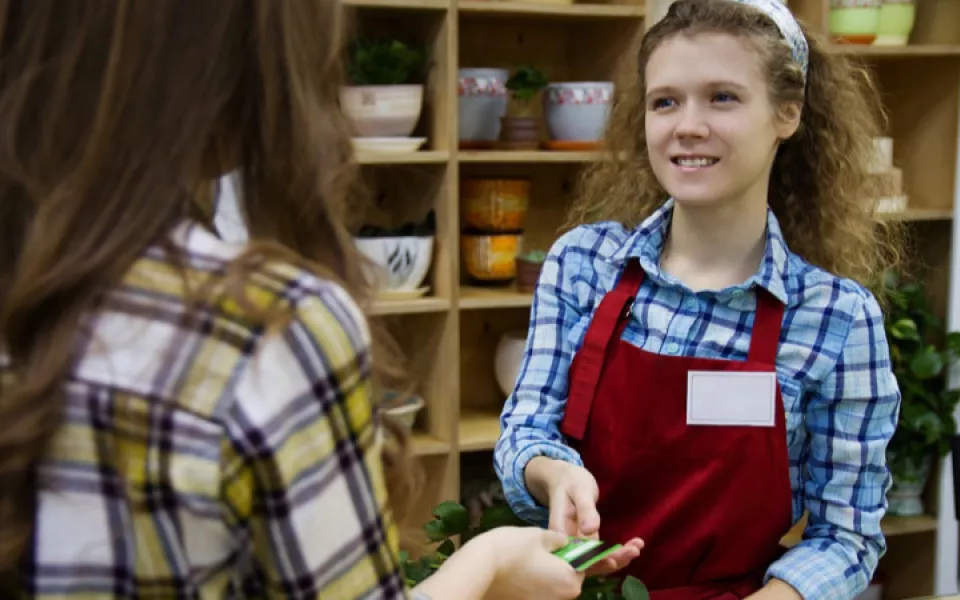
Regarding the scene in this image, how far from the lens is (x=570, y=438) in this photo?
4.42ft

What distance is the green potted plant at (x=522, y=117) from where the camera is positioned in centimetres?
229

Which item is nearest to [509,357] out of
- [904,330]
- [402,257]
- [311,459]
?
[402,257]

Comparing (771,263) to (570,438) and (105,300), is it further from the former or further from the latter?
(105,300)

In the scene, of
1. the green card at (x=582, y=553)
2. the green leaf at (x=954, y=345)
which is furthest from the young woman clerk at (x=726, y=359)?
the green leaf at (x=954, y=345)

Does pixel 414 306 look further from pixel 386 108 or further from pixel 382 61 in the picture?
pixel 382 61

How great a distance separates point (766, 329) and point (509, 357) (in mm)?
1177

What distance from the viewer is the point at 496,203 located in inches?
90.7

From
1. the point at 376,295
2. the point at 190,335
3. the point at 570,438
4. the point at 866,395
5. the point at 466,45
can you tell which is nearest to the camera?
the point at 190,335

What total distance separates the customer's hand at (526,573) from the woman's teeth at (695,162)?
0.57m

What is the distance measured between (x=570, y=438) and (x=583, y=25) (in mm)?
1451

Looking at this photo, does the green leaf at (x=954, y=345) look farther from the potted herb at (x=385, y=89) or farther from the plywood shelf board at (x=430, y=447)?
the potted herb at (x=385, y=89)

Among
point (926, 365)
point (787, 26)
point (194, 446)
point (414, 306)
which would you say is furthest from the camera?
point (926, 365)

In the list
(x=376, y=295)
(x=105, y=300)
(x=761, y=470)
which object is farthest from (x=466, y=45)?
(x=105, y=300)

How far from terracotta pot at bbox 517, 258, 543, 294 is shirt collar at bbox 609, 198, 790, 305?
90cm
